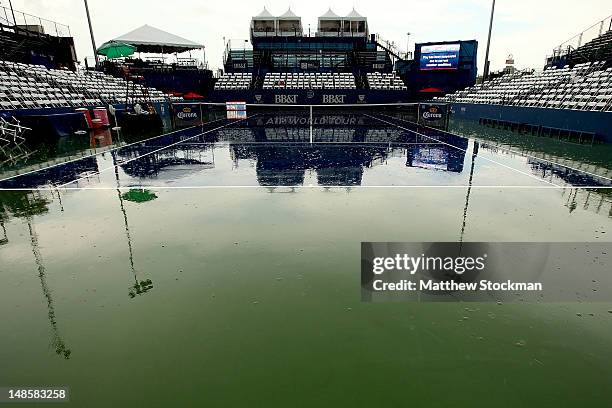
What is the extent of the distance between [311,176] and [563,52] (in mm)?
32391

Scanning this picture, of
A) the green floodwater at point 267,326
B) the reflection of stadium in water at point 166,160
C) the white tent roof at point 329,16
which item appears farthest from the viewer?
the white tent roof at point 329,16

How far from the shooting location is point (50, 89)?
21.7 meters

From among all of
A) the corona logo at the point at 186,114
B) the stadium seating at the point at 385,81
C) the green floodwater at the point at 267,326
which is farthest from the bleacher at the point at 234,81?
the green floodwater at the point at 267,326

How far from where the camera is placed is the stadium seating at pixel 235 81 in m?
39.9

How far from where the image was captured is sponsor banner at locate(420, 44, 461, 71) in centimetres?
3762

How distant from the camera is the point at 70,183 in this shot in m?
8.90

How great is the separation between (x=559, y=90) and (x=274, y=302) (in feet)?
82.9

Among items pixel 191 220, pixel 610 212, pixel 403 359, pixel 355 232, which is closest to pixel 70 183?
pixel 191 220

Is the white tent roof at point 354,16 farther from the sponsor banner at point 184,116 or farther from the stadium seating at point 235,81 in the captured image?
the sponsor banner at point 184,116

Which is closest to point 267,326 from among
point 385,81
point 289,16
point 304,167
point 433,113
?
point 304,167

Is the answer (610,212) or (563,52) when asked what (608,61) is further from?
(610,212)
